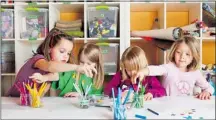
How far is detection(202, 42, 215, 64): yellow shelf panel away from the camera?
4.41ft

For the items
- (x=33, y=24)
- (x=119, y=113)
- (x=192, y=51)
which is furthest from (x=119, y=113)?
(x=33, y=24)

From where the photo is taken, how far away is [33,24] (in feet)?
4.10

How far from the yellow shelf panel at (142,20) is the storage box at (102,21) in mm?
85

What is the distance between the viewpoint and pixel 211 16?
4.16 ft

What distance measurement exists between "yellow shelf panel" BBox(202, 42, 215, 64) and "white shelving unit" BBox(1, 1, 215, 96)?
58 mm

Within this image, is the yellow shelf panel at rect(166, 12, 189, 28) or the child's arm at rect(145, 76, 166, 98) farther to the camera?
the yellow shelf panel at rect(166, 12, 189, 28)

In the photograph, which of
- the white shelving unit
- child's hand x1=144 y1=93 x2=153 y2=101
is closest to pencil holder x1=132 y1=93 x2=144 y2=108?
child's hand x1=144 y1=93 x2=153 y2=101

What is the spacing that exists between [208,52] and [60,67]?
0.87 meters

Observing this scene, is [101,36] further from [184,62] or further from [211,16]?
[211,16]

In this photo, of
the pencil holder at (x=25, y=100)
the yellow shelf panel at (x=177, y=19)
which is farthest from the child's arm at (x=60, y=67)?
the yellow shelf panel at (x=177, y=19)

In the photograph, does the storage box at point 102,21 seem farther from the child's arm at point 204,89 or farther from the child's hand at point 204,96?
the child's hand at point 204,96

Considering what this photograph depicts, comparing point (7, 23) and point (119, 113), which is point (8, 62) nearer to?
point (7, 23)

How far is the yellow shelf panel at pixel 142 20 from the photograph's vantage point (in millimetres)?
1270

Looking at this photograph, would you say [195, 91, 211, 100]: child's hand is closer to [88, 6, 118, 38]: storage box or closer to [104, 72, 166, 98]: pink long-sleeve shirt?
[104, 72, 166, 98]: pink long-sleeve shirt
